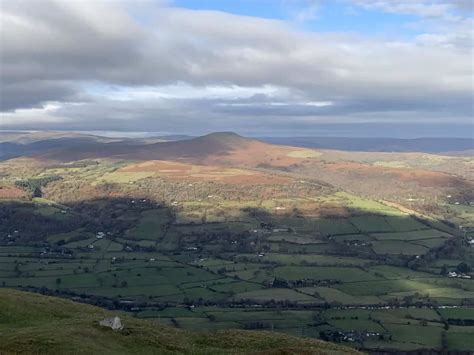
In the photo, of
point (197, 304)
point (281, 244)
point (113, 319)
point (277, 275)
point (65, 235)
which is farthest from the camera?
point (65, 235)

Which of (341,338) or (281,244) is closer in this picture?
(341,338)

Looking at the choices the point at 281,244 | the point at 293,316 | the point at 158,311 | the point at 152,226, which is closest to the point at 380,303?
the point at 293,316

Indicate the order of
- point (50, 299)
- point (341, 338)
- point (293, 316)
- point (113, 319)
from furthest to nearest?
point (293, 316) → point (341, 338) → point (50, 299) → point (113, 319)

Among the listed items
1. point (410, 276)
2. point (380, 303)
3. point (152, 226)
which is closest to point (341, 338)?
point (380, 303)

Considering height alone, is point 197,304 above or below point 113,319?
below

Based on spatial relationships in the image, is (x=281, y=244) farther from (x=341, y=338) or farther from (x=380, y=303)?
(x=341, y=338)

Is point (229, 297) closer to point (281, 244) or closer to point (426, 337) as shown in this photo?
point (426, 337)
